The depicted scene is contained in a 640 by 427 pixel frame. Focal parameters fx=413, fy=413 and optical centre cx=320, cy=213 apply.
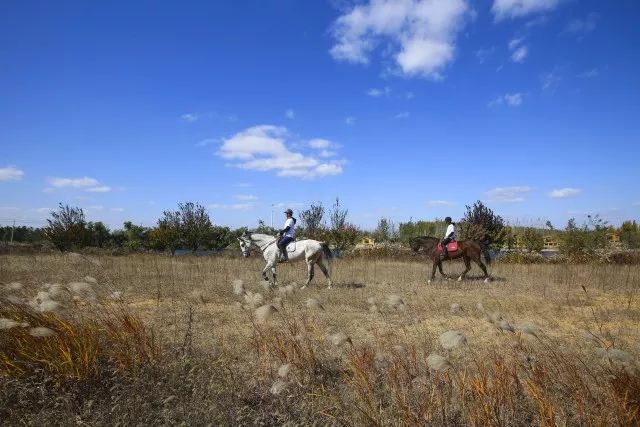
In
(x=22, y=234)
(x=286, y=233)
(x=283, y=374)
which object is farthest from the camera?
(x=22, y=234)

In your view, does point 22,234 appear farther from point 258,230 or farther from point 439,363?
point 439,363

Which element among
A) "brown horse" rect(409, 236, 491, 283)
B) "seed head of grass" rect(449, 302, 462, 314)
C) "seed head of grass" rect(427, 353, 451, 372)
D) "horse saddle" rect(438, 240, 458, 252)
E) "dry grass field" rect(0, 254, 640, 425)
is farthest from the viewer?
"horse saddle" rect(438, 240, 458, 252)

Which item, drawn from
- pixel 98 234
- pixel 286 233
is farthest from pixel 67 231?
pixel 286 233

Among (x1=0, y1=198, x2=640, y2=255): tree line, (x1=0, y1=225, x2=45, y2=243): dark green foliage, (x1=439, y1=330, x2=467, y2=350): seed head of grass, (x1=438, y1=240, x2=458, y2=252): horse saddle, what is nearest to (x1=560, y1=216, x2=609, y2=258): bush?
(x1=0, y1=198, x2=640, y2=255): tree line

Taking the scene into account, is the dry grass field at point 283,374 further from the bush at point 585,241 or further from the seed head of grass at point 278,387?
the bush at point 585,241

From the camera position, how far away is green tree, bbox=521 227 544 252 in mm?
24062

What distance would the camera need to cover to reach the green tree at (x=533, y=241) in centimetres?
2406

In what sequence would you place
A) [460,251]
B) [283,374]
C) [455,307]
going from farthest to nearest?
[460,251] < [455,307] < [283,374]

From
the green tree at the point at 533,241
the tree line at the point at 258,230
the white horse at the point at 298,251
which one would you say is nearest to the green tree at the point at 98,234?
the tree line at the point at 258,230

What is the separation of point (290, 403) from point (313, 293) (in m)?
7.03

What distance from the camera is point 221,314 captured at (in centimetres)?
790

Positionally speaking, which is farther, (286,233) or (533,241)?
(533,241)

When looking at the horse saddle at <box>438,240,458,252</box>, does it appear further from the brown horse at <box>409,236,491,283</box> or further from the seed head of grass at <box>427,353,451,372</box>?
the seed head of grass at <box>427,353,451,372</box>

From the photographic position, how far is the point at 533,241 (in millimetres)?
24172
